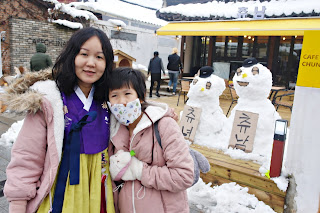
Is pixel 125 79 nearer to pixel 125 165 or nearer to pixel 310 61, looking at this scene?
pixel 125 165

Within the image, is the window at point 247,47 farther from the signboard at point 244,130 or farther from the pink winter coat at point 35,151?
the pink winter coat at point 35,151

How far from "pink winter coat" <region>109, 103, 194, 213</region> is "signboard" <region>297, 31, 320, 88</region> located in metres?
1.96

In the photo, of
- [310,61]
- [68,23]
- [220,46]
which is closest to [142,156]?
[310,61]

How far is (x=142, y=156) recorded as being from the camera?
1487mm

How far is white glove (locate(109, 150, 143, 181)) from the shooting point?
1.43 m

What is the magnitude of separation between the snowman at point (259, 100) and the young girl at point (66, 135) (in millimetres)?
3090

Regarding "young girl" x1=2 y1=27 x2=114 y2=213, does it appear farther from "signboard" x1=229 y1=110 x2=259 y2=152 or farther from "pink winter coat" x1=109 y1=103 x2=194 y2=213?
"signboard" x1=229 y1=110 x2=259 y2=152

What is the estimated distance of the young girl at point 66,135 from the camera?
4.08 ft

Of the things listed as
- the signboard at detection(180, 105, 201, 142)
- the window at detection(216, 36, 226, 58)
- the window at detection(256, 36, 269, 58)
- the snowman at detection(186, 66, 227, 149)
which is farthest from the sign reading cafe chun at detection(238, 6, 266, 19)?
the signboard at detection(180, 105, 201, 142)

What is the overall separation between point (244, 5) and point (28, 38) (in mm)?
8892

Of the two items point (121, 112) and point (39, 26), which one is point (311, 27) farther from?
point (39, 26)

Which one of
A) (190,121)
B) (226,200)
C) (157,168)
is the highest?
(157,168)

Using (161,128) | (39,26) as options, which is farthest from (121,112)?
(39,26)

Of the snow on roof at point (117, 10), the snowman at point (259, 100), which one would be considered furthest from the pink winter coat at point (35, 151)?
the snow on roof at point (117, 10)
